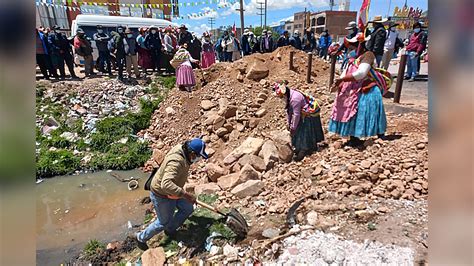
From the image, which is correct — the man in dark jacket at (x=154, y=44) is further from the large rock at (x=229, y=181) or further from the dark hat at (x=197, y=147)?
the dark hat at (x=197, y=147)

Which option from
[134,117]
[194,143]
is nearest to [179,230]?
[194,143]

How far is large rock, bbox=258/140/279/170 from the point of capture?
494 centimetres

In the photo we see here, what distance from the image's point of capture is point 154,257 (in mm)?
3395

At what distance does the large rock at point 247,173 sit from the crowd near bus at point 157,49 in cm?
378

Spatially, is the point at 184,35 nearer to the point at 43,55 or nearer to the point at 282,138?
the point at 43,55

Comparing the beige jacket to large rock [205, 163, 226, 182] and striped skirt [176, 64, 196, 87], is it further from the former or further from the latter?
striped skirt [176, 64, 196, 87]

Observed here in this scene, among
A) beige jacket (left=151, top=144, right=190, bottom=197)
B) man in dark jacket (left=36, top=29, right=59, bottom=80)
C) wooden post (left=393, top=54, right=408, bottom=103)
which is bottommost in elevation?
beige jacket (left=151, top=144, right=190, bottom=197)

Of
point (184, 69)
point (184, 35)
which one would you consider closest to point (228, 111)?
point (184, 69)

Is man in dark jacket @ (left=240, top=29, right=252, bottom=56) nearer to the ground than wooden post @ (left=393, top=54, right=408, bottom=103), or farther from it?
farther from it

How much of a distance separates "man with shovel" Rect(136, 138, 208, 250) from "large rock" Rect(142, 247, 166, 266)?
30 cm

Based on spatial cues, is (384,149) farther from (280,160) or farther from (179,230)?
(179,230)

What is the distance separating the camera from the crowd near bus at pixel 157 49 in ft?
25.9

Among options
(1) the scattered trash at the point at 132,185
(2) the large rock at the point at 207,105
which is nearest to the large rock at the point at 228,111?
(2) the large rock at the point at 207,105

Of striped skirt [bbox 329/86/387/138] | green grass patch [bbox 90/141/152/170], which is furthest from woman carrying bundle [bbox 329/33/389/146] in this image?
green grass patch [bbox 90/141/152/170]
